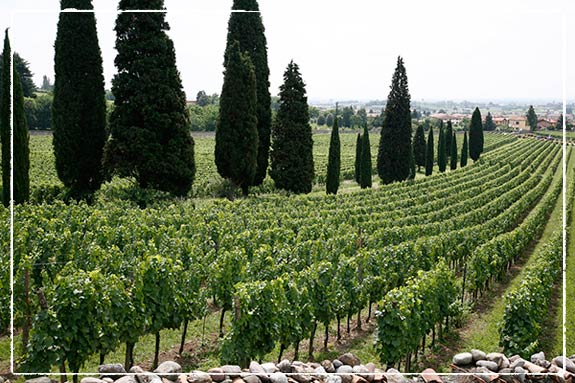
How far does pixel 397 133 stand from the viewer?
3603 cm

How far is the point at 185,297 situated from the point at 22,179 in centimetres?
1120

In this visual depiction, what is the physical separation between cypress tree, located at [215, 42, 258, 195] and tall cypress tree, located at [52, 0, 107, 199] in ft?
19.2

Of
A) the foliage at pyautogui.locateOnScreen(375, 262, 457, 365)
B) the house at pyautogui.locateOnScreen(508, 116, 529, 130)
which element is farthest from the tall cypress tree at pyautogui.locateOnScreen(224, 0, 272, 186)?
the foliage at pyautogui.locateOnScreen(375, 262, 457, 365)

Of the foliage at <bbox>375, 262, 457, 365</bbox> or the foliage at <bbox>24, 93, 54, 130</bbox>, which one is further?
the foliage at <bbox>24, 93, 54, 130</bbox>

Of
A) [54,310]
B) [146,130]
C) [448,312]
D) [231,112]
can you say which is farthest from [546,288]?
[231,112]

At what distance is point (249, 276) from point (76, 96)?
42.9 feet

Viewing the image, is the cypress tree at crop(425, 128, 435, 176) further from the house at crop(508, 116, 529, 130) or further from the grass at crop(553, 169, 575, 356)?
the house at crop(508, 116, 529, 130)

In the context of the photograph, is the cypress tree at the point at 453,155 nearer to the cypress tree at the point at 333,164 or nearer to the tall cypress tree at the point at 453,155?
the tall cypress tree at the point at 453,155

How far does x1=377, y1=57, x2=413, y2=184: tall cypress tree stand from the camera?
35.7m

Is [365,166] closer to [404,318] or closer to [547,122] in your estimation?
[547,122]

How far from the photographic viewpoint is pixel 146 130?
66.5 feet

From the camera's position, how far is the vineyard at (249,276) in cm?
741

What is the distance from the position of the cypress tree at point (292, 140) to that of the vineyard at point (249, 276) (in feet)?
27.7

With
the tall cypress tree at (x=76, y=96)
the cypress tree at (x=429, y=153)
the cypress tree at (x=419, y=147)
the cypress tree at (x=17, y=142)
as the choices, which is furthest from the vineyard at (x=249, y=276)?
the cypress tree at (x=419, y=147)
